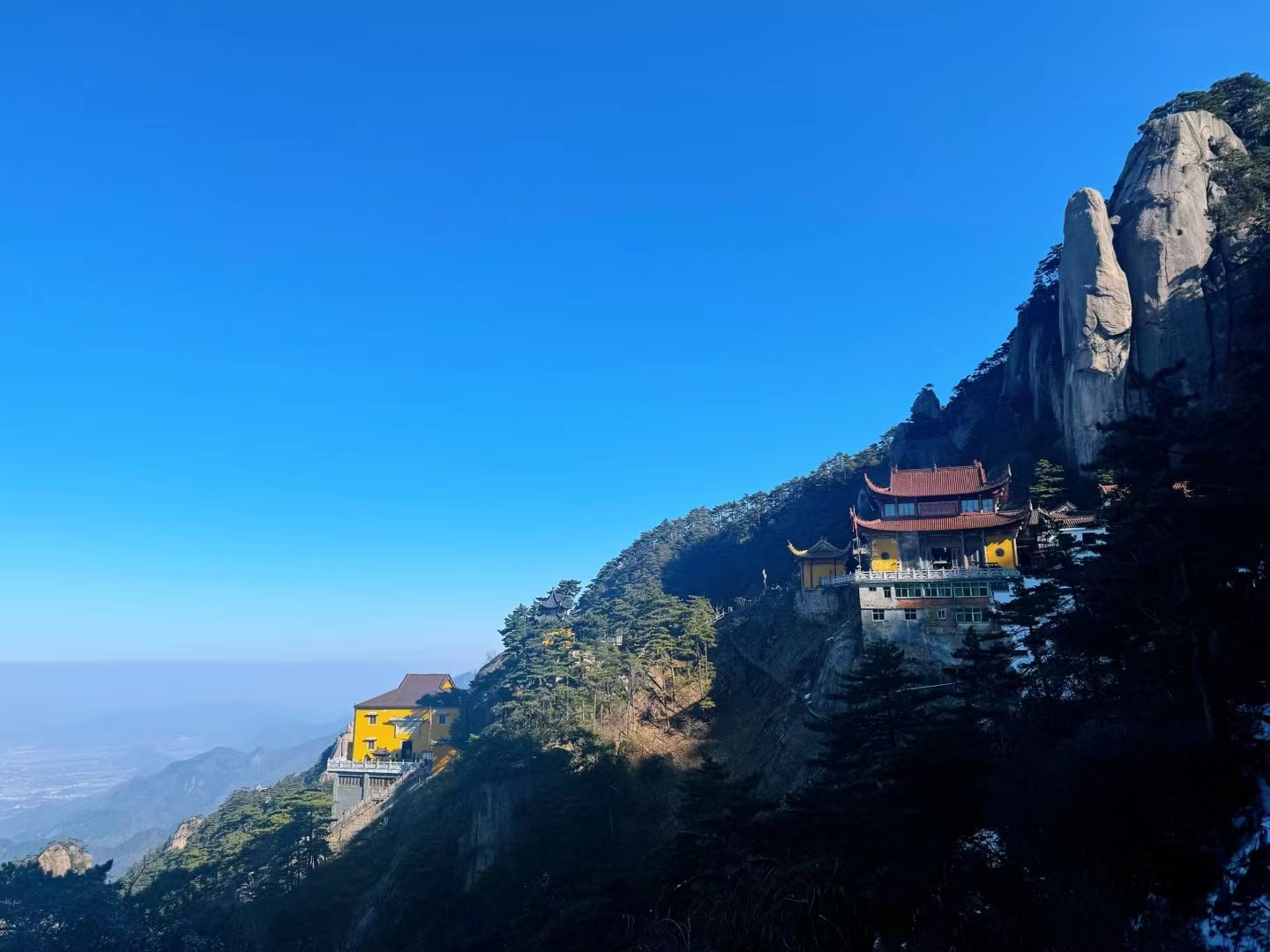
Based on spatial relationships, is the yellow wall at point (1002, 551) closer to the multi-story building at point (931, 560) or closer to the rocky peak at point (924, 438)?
the multi-story building at point (931, 560)

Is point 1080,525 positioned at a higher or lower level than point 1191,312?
lower

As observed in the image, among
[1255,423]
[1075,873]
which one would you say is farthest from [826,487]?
[1075,873]

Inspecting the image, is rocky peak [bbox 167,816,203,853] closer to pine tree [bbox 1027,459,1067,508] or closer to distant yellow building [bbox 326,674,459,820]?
distant yellow building [bbox 326,674,459,820]

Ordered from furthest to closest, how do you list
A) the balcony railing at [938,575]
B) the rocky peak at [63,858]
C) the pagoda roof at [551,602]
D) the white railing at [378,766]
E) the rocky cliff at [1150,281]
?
the pagoda roof at [551,602] < the white railing at [378,766] < the rocky peak at [63,858] < the rocky cliff at [1150,281] < the balcony railing at [938,575]

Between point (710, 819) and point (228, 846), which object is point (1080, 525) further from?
point (228, 846)

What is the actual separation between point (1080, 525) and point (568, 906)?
3124 cm

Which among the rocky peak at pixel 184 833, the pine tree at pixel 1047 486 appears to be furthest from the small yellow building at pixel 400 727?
the pine tree at pixel 1047 486

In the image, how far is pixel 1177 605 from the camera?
15.1 m

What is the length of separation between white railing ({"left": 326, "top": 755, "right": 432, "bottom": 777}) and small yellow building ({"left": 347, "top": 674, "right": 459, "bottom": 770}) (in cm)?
60

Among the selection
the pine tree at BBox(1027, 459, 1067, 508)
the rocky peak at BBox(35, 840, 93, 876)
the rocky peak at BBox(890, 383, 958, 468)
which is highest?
the rocky peak at BBox(890, 383, 958, 468)

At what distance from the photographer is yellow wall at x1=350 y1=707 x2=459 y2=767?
62344mm

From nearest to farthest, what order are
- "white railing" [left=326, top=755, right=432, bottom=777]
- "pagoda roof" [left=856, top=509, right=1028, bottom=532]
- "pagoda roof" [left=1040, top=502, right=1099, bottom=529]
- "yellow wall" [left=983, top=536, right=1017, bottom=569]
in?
"pagoda roof" [left=1040, top=502, right=1099, bottom=529]
"pagoda roof" [left=856, top=509, right=1028, bottom=532]
"yellow wall" [left=983, top=536, right=1017, bottom=569]
"white railing" [left=326, top=755, right=432, bottom=777]

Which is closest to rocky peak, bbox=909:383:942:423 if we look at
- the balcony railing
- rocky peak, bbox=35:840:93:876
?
the balcony railing

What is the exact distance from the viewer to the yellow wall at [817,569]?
44.2 metres
